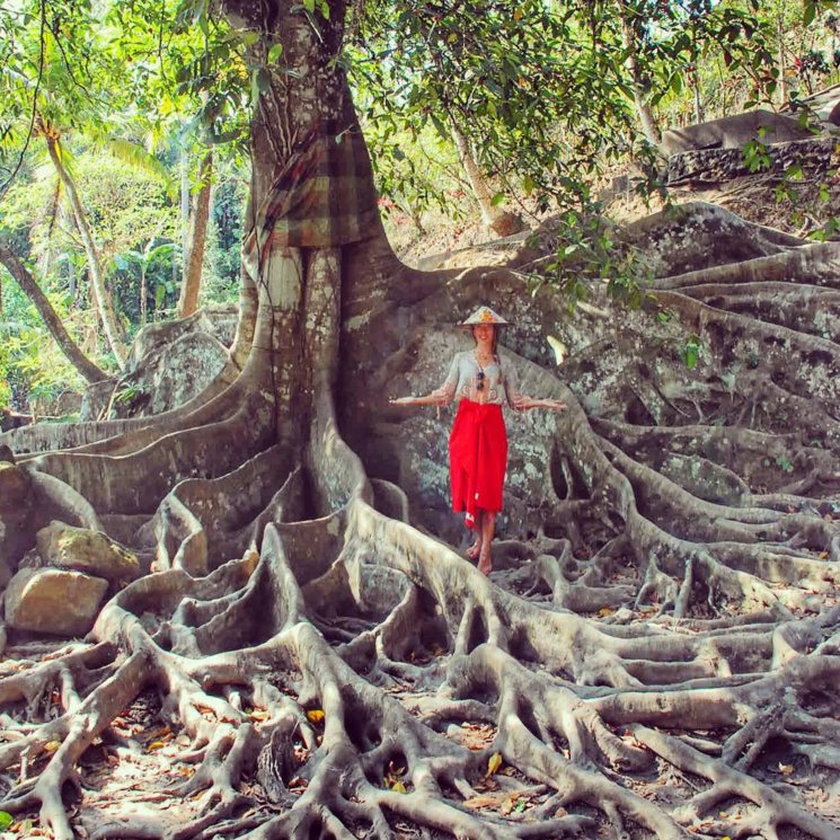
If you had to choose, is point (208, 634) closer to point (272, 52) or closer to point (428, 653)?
point (428, 653)

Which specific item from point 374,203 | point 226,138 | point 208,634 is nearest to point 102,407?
point 374,203

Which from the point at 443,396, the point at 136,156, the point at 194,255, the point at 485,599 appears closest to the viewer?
the point at 485,599

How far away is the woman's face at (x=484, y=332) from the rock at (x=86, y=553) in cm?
243

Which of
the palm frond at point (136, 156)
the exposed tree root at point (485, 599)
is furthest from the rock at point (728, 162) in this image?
the palm frond at point (136, 156)

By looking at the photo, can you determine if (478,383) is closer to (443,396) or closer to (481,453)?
(443,396)

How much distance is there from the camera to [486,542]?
6.03 meters

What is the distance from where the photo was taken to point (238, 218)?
3005 cm

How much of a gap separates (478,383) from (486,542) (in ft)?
3.14

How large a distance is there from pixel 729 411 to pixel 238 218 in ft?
81.7

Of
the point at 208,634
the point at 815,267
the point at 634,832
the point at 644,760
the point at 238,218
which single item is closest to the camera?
the point at 634,832

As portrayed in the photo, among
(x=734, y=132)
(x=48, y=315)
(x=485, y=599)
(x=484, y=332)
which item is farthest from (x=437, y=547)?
(x=734, y=132)

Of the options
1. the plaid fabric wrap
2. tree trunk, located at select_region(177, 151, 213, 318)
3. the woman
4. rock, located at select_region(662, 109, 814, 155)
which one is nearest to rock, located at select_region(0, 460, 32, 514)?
the plaid fabric wrap

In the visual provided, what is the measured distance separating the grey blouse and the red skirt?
0.06m

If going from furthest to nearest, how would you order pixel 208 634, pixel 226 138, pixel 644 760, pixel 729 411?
1. pixel 729 411
2. pixel 226 138
3. pixel 208 634
4. pixel 644 760
